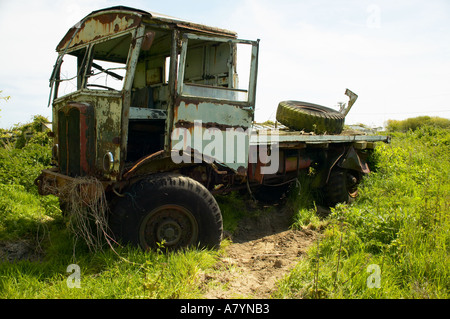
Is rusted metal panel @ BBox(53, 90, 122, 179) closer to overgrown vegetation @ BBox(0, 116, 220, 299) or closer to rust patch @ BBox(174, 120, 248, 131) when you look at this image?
rust patch @ BBox(174, 120, 248, 131)

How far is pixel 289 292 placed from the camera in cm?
310

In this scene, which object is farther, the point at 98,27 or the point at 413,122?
the point at 413,122

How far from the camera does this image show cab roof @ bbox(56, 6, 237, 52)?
3615 millimetres

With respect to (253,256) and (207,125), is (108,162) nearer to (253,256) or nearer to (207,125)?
(207,125)

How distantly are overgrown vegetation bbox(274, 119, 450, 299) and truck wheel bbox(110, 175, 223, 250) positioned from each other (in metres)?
1.06

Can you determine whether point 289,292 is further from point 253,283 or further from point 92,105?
point 92,105

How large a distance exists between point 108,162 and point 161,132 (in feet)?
3.82

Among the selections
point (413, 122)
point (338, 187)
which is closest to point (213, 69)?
point (338, 187)

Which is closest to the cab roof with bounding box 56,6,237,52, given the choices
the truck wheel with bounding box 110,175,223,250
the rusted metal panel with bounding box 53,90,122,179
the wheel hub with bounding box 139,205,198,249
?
the rusted metal panel with bounding box 53,90,122,179

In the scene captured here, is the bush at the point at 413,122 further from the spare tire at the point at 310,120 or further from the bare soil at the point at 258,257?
the bare soil at the point at 258,257

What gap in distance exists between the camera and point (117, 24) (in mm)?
3844
